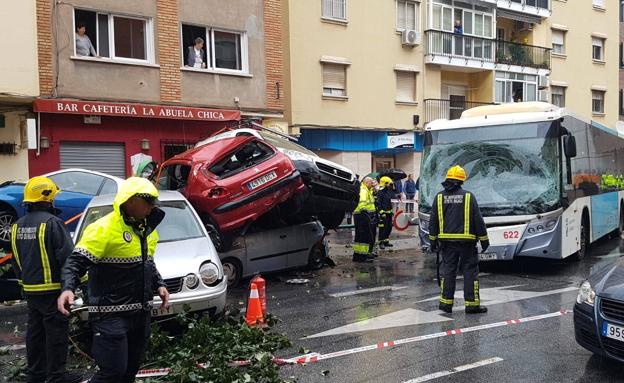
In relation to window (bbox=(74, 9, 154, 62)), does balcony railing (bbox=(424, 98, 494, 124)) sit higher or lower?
lower

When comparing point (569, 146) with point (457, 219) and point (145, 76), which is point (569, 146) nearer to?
point (457, 219)

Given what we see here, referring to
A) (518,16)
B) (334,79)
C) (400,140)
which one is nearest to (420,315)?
(334,79)

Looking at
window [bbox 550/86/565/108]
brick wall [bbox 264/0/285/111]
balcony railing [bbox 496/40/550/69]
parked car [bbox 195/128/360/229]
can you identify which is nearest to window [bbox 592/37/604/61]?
window [bbox 550/86/565/108]

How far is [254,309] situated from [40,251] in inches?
109

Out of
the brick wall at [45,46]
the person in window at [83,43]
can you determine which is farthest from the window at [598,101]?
A: the brick wall at [45,46]

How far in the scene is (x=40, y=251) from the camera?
507cm

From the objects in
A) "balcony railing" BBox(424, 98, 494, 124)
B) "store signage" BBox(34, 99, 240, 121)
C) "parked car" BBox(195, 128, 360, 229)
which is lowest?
"parked car" BBox(195, 128, 360, 229)

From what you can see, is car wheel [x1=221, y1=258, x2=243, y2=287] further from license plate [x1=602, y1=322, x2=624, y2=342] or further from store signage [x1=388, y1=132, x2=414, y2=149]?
store signage [x1=388, y1=132, x2=414, y2=149]

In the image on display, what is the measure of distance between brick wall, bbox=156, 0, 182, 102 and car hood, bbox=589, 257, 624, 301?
46.6 ft

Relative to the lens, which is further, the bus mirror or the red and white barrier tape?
the bus mirror

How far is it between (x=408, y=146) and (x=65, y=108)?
49.3 feet

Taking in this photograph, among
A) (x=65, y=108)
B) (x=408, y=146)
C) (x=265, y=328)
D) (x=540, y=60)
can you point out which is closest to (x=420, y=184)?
(x=265, y=328)

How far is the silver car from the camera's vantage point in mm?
6660

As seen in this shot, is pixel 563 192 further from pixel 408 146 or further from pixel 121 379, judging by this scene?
pixel 408 146
